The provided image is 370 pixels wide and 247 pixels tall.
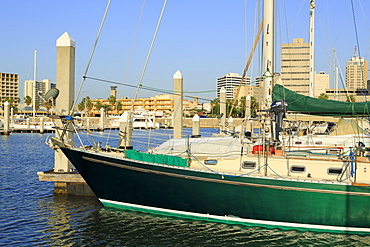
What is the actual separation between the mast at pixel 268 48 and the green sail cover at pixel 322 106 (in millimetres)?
411

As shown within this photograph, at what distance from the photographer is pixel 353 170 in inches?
551

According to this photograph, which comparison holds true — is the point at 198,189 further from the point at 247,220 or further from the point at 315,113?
the point at 315,113

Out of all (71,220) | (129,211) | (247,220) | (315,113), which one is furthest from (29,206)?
(315,113)

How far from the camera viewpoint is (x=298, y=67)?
172 m

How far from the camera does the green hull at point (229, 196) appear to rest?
13.8 m

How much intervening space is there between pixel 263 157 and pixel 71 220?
293 inches

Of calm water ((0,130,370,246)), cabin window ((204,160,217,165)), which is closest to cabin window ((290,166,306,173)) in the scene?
calm water ((0,130,370,246))

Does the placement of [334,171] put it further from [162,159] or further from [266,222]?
[162,159]

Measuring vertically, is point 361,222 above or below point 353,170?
below

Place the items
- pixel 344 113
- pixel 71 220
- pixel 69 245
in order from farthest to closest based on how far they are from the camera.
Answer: pixel 344 113, pixel 71 220, pixel 69 245

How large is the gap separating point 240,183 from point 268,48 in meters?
5.69

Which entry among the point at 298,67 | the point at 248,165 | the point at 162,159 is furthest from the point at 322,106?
the point at 298,67

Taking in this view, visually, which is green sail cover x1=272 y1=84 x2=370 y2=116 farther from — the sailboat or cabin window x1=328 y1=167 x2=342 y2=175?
cabin window x1=328 y1=167 x2=342 y2=175

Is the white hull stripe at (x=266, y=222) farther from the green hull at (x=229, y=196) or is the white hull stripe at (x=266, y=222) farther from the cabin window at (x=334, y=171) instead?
the cabin window at (x=334, y=171)
